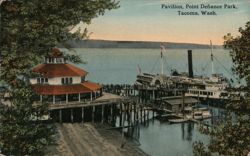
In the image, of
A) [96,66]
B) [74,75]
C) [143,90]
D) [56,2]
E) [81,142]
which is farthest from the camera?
[96,66]

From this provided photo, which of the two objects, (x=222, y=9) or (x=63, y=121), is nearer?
(x=222, y=9)

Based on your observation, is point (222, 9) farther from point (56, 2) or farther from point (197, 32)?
point (56, 2)

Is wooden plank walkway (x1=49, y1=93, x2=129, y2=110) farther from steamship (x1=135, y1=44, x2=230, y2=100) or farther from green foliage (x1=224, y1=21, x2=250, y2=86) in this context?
steamship (x1=135, y1=44, x2=230, y2=100)

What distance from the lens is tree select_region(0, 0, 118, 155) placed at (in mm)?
10734

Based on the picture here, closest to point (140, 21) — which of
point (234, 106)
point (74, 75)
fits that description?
point (234, 106)

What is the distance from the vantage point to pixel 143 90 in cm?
5450

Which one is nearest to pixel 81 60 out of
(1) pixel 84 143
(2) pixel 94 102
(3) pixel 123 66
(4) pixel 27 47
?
(4) pixel 27 47

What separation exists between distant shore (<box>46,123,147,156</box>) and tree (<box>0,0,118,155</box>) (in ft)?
26.7

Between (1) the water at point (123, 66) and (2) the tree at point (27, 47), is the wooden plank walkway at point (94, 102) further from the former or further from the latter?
(2) the tree at point (27, 47)

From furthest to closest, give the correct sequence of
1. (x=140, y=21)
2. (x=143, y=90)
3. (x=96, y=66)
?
1. (x=96, y=66)
2. (x=143, y=90)
3. (x=140, y=21)

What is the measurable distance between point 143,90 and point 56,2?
4365 cm

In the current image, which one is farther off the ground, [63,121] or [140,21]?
[140,21]

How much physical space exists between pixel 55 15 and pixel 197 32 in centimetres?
866

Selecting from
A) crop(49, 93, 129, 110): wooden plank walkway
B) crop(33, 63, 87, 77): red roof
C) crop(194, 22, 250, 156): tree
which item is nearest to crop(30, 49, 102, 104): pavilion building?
crop(33, 63, 87, 77): red roof
